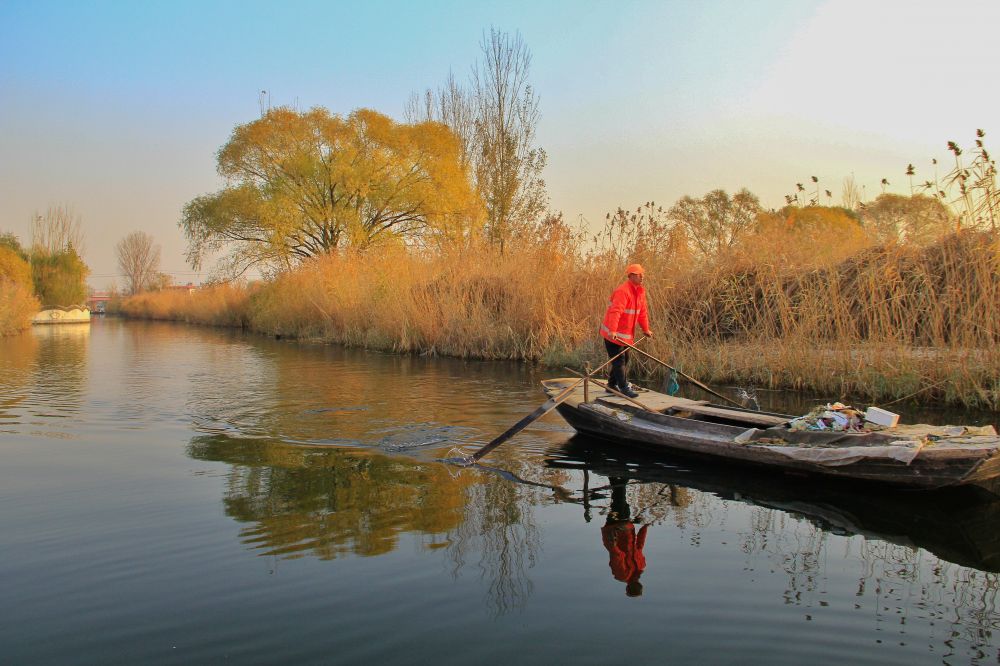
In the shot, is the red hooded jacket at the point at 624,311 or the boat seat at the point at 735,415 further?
the red hooded jacket at the point at 624,311

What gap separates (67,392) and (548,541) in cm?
1118

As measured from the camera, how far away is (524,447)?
842cm

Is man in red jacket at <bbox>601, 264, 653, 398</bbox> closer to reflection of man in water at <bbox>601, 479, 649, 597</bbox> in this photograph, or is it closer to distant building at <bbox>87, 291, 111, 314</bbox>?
reflection of man in water at <bbox>601, 479, 649, 597</bbox>

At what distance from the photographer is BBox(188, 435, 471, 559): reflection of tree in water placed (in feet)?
17.0

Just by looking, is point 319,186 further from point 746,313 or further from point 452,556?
point 452,556

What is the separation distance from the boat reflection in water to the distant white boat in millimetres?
45068

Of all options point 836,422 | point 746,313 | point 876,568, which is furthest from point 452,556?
point 746,313

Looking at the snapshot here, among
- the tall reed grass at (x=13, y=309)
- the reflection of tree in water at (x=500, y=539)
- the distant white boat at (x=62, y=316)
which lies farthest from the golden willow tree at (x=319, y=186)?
the reflection of tree in water at (x=500, y=539)

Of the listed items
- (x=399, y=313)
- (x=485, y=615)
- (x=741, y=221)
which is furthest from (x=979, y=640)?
(x=399, y=313)

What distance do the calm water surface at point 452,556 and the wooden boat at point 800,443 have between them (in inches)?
10.3

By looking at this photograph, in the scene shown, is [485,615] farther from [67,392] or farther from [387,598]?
[67,392]

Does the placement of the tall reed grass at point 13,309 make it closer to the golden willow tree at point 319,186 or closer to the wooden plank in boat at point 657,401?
the golden willow tree at point 319,186

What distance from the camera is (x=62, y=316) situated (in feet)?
146

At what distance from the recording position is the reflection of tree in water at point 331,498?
519 cm
